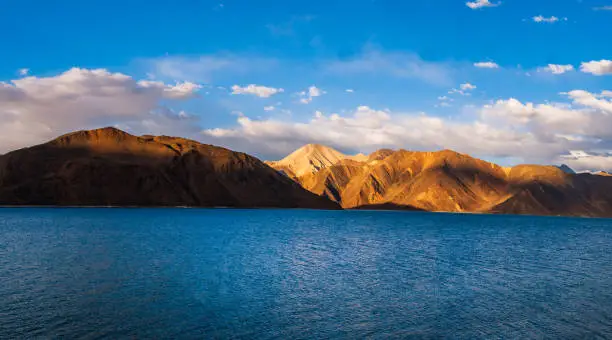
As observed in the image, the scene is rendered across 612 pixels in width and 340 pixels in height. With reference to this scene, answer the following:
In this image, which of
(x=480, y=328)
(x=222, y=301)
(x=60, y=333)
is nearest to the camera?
(x=60, y=333)

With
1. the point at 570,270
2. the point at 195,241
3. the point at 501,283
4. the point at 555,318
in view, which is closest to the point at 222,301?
the point at 555,318

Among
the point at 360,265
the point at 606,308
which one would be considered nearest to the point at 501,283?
the point at 606,308

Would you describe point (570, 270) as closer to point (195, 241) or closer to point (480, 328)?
point (480, 328)

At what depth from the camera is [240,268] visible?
47.0 m

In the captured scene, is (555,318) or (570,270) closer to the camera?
(555,318)

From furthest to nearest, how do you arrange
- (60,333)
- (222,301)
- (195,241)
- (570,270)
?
1. (195,241)
2. (570,270)
3. (222,301)
4. (60,333)

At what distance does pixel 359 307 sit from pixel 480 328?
7506mm

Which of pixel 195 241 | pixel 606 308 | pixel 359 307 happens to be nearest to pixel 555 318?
pixel 606 308

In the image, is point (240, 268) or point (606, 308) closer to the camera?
point (606, 308)

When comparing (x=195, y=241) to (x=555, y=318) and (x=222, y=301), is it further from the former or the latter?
(x=555, y=318)

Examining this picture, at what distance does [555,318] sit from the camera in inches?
1171

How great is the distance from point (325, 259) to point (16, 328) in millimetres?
35933

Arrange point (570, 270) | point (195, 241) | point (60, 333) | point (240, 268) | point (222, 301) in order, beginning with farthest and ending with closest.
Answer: point (195, 241)
point (570, 270)
point (240, 268)
point (222, 301)
point (60, 333)

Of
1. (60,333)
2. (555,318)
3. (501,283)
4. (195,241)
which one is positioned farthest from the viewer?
(195,241)
